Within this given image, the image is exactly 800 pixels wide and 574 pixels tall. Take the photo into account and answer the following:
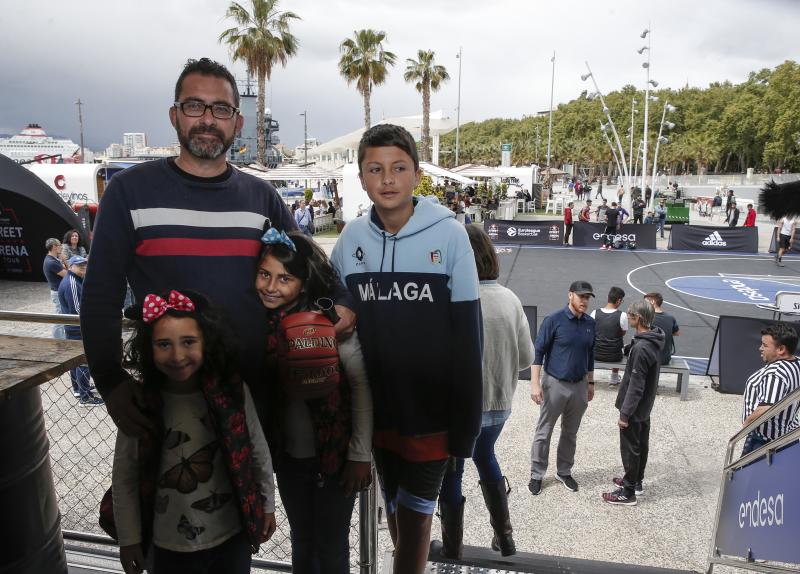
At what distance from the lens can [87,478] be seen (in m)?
5.21

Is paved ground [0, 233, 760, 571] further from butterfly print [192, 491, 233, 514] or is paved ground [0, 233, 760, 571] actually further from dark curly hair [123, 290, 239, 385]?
dark curly hair [123, 290, 239, 385]

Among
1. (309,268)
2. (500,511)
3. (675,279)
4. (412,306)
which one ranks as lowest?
(675,279)

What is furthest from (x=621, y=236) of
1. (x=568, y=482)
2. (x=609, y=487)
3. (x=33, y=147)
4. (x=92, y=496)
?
(x=33, y=147)

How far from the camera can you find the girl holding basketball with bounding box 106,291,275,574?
1833 millimetres

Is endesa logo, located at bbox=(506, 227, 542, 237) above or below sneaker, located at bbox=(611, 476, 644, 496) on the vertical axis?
above

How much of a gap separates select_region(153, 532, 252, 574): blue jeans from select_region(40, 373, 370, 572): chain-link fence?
170 cm

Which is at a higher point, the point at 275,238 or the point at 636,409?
the point at 275,238

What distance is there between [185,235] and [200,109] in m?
0.45

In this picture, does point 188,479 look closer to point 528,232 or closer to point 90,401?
point 90,401

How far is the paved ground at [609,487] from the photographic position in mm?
4449

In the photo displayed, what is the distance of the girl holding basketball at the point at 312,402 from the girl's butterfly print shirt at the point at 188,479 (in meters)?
0.24

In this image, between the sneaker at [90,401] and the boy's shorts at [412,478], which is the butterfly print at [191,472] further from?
the sneaker at [90,401]

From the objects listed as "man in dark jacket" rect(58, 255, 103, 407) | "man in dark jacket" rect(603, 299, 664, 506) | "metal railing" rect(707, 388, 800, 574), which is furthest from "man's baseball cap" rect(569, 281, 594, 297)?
"man in dark jacket" rect(58, 255, 103, 407)

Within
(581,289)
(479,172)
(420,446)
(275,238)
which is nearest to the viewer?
(275,238)
